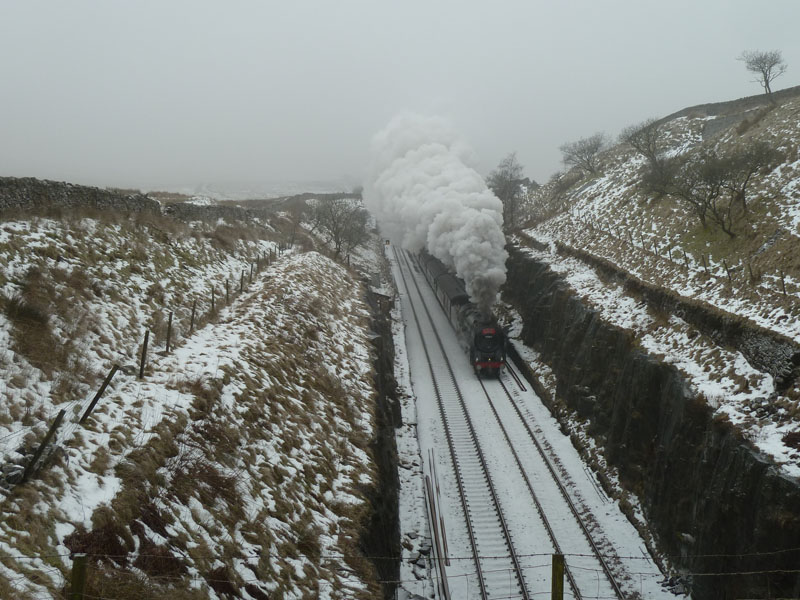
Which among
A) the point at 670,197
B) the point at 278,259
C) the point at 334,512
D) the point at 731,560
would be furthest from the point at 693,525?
the point at 278,259

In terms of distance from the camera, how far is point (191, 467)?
9086mm

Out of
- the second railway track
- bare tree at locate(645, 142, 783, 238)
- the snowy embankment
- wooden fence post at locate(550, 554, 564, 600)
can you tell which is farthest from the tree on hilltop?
wooden fence post at locate(550, 554, 564, 600)

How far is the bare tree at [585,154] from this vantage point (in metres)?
53.2

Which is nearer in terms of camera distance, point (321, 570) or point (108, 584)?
point (108, 584)

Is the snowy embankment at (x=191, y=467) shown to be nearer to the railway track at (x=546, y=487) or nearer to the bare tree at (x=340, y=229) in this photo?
the railway track at (x=546, y=487)

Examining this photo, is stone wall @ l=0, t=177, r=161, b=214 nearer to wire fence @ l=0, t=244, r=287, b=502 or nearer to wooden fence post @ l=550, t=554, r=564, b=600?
wire fence @ l=0, t=244, r=287, b=502

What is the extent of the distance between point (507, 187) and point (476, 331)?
105ft

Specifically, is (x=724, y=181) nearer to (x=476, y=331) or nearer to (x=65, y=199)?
(x=476, y=331)

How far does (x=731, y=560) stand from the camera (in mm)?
10703

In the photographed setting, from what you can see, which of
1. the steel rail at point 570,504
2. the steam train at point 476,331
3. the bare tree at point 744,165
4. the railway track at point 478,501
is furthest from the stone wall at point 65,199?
the bare tree at point 744,165

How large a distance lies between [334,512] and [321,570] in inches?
74.6

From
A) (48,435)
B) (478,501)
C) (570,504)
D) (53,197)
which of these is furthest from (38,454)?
(570,504)

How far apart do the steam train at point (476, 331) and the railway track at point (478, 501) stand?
172 centimetres

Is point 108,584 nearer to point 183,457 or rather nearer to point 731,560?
point 183,457
